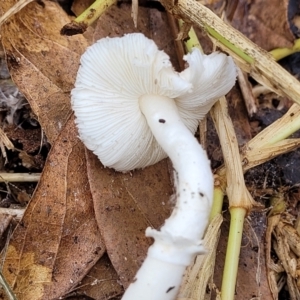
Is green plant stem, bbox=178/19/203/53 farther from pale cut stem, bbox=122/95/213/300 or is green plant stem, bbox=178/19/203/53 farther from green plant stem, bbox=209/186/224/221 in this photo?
green plant stem, bbox=209/186/224/221

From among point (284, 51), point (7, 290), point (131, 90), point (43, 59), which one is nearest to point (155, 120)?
point (131, 90)

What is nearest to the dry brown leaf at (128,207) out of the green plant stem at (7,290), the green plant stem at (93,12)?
the green plant stem at (93,12)

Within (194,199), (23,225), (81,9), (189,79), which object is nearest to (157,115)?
(189,79)

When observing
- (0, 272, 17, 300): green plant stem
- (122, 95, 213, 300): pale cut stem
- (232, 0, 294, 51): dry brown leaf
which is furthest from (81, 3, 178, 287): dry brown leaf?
(232, 0, 294, 51): dry brown leaf

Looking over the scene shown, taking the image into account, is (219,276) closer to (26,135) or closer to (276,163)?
(276,163)

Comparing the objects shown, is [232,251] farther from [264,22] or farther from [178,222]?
[264,22]

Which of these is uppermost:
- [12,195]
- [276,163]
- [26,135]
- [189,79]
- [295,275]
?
[189,79]
